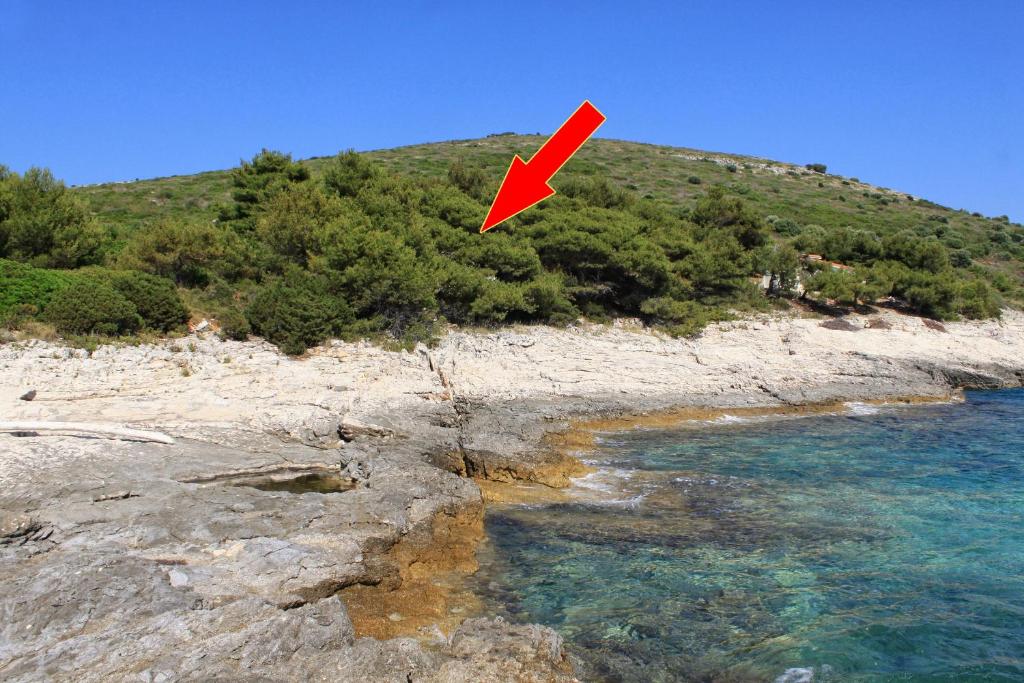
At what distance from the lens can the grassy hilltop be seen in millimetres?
17391

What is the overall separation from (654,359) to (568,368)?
9.71 feet

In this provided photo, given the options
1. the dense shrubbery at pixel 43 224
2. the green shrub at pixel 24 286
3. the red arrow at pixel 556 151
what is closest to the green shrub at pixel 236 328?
the green shrub at pixel 24 286

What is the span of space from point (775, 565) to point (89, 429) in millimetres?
9682

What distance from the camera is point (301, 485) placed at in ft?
32.7

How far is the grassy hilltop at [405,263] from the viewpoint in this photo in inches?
685

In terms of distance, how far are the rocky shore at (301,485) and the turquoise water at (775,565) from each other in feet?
3.15

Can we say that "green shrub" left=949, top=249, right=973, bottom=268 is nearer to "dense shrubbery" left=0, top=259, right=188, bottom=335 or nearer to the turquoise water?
the turquoise water

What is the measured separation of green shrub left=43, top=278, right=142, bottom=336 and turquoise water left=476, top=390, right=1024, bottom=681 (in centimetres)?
1095

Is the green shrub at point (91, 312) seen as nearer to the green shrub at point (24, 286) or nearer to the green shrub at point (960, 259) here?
the green shrub at point (24, 286)

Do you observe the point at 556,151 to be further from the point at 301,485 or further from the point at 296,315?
the point at 296,315

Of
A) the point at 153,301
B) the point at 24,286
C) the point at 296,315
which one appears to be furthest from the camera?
the point at 296,315

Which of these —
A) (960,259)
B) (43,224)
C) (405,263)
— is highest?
(960,259)

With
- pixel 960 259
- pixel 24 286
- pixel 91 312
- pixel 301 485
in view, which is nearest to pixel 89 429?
pixel 301 485

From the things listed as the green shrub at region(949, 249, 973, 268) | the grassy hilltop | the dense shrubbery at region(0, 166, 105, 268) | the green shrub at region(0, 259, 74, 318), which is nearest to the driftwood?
the grassy hilltop
